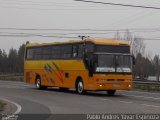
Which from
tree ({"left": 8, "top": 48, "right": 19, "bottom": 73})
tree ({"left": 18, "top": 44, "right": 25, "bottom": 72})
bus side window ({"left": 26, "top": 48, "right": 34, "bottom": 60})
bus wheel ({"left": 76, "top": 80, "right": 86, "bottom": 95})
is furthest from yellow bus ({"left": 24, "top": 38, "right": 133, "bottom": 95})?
tree ({"left": 8, "top": 48, "right": 19, "bottom": 73})

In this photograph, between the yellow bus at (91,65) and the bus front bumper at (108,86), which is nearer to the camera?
the bus front bumper at (108,86)

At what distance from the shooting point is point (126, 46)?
28.4m

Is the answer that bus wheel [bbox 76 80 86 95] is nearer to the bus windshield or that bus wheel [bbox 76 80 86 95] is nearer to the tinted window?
the bus windshield

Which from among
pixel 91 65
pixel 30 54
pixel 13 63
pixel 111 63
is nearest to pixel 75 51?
pixel 91 65

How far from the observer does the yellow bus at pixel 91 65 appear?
27703 mm

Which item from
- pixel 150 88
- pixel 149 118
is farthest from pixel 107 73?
pixel 149 118

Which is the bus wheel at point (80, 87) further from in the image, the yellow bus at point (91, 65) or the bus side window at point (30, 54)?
the bus side window at point (30, 54)

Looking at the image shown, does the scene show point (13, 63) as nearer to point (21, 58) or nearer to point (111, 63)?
point (21, 58)

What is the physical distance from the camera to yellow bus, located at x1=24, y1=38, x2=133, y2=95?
90.9 ft

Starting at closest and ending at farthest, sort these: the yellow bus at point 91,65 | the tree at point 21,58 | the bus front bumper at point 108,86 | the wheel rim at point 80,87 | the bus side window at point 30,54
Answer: the bus front bumper at point 108,86
the yellow bus at point 91,65
the wheel rim at point 80,87
the bus side window at point 30,54
the tree at point 21,58

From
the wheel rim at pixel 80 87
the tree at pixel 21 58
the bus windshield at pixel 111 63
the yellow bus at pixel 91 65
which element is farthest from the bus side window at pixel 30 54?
the tree at pixel 21 58

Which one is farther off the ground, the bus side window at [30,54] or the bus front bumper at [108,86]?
the bus side window at [30,54]

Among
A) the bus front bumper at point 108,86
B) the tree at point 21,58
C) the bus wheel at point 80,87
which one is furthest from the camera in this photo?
the tree at point 21,58

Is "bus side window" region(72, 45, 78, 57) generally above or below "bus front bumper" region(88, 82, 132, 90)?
above
